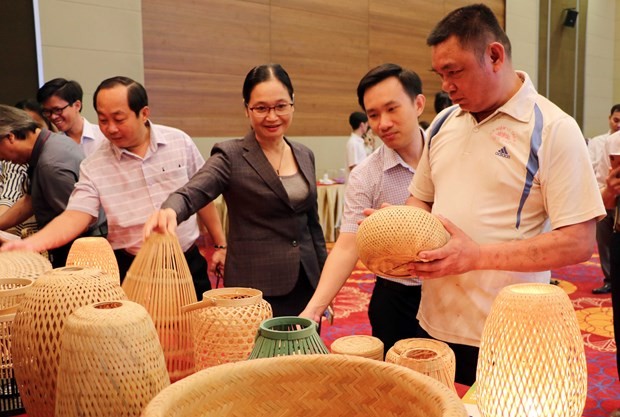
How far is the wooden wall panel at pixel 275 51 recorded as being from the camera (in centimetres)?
679

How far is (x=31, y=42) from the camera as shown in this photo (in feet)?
18.8

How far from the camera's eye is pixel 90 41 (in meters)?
6.14

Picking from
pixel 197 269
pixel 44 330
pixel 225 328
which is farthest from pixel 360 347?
pixel 197 269

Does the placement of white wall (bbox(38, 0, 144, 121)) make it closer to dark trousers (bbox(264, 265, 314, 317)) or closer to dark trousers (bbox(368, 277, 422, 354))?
dark trousers (bbox(264, 265, 314, 317))

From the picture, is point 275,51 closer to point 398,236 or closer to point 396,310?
point 396,310

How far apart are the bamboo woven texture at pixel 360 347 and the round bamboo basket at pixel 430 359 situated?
0.04 metres

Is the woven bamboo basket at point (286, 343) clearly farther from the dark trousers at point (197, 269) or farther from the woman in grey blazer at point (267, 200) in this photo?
the dark trousers at point (197, 269)

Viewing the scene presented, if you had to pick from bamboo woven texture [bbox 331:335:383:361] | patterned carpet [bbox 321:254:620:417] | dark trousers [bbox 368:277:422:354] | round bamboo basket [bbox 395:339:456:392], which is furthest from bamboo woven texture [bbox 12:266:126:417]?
patterned carpet [bbox 321:254:620:417]

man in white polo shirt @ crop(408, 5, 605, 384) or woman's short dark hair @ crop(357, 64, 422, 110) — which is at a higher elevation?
woman's short dark hair @ crop(357, 64, 422, 110)

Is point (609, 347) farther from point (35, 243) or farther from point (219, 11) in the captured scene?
point (219, 11)

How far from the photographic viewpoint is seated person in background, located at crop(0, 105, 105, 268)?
2758 mm

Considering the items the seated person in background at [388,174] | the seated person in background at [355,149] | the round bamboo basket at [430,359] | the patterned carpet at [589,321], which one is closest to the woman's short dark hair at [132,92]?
the seated person in background at [388,174]

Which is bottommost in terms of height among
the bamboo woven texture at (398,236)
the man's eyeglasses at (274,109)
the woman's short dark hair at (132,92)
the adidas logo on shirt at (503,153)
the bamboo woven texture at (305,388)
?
the bamboo woven texture at (305,388)

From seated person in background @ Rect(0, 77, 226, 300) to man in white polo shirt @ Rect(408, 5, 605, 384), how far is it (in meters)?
1.15
